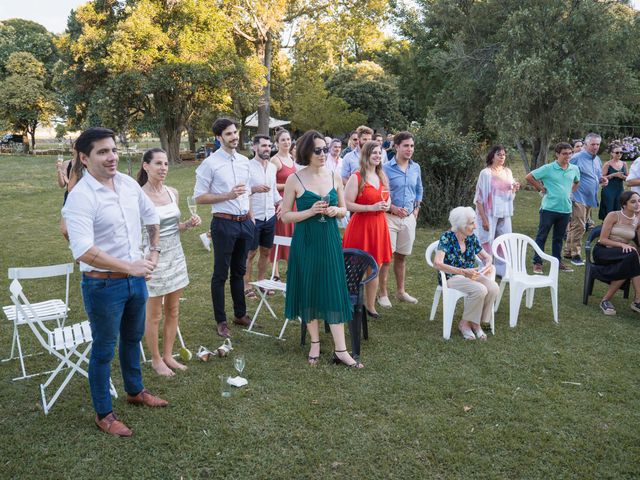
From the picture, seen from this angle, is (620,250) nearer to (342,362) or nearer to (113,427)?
(342,362)

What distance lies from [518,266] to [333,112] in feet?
92.9

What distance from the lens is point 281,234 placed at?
23.6 feet

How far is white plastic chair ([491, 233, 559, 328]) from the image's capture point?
19.3 feet

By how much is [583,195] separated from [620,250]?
2.81 meters

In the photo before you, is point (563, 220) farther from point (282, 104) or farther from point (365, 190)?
point (282, 104)

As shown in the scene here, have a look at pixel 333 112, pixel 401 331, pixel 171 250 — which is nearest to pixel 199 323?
pixel 171 250

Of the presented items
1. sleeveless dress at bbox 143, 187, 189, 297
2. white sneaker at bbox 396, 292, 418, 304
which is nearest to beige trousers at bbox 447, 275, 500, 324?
white sneaker at bbox 396, 292, 418, 304

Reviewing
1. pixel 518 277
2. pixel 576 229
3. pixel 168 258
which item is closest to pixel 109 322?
pixel 168 258

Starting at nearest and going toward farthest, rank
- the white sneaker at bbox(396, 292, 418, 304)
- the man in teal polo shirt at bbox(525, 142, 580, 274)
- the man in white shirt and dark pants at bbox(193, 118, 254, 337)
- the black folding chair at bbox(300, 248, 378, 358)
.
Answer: the black folding chair at bbox(300, 248, 378, 358)
the man in white shirt and dark pants at bbox(193, 118, 254, 337)
the white sneaker at bbox(396, 292, 418, 304)
the man in teal polo shirt at bbox(525, 142, 580, 274)

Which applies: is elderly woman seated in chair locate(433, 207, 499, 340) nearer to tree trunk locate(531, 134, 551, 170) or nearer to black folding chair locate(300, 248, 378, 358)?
black folding chair locate(300, 248, 378, 358)

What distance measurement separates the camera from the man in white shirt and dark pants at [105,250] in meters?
3.15

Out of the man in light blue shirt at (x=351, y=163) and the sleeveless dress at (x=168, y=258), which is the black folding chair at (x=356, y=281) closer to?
the sleeveless dress at (x=168, y=258)

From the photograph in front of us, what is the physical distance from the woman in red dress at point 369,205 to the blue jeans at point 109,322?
259 centimetres

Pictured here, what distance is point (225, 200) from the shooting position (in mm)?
5141
